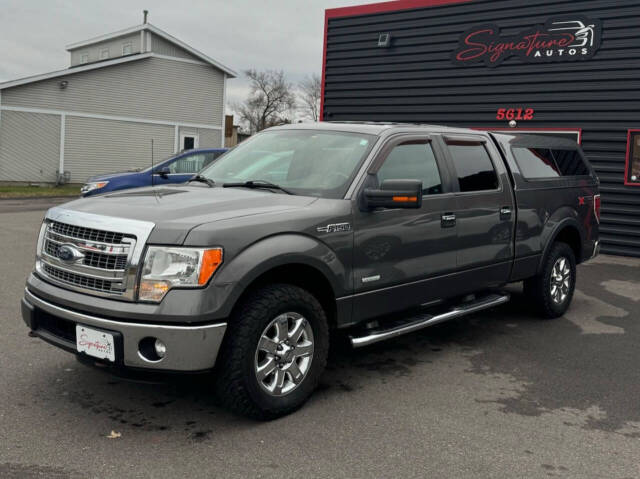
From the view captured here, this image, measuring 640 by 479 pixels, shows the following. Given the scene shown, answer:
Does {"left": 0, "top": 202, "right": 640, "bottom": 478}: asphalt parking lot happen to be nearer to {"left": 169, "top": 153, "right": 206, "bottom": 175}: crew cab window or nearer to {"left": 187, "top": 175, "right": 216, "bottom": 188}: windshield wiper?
{"left": 187, "top": 175, "right": 216, "bottom": 188}: windshield wiper

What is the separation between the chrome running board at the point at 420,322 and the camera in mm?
4277

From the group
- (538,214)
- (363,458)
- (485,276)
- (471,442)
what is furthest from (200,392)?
(538,214)

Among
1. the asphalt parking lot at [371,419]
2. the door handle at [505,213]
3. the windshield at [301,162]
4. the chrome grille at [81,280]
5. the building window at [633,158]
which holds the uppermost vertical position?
the building window at [633,158]

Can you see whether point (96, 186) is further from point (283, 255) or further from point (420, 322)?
point (283, 255)

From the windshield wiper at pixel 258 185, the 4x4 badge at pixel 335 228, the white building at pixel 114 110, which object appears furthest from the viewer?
the white building at pixel 114 110

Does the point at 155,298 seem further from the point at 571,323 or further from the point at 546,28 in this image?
the point at 546,28

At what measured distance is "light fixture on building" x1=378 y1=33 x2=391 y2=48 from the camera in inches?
555

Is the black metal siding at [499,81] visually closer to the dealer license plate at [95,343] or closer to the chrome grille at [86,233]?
the chrome grille at [86,233]

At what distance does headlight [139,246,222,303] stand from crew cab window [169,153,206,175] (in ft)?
30.3

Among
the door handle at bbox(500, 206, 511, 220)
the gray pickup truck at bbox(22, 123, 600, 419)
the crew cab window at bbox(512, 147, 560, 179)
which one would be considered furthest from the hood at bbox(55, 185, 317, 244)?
the crew cab window at bbox(512, 147, 560, 179)

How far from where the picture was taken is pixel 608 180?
11258mm

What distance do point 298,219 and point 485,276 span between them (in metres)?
2.25

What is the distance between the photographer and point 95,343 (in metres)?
3.46

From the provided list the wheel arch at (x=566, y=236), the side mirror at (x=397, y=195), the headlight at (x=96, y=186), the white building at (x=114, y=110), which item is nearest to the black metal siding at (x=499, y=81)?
the wheel arch at (x=566, y=236)
